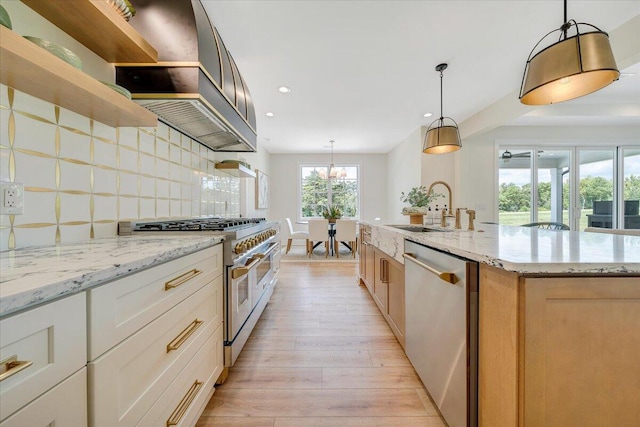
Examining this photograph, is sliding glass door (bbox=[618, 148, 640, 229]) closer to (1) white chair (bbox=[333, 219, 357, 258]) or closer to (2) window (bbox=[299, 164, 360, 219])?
(1) white chair (bbox=[333, 219, 357, 258])

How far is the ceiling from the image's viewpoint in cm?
191

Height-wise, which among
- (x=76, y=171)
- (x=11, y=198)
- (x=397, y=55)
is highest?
(x=397, y=55)

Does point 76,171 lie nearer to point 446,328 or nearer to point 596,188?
point 446,328

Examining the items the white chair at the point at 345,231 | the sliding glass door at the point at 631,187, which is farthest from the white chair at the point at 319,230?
the sliding glass door at the point at 631,187

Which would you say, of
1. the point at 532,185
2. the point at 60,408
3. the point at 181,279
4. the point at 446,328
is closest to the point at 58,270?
the point at 60,408

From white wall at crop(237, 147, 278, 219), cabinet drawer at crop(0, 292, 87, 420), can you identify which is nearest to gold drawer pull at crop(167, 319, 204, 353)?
cabinet drawer at crop(0, 292, 87, 420)

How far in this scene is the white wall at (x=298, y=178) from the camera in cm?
698

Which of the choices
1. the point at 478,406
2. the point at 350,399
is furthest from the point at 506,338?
the point at 350,399

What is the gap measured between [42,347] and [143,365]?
1.19ft

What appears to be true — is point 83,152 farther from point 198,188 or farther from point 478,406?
point 478,406

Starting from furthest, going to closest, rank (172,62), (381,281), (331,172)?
(331,172)
(381,281)
(172,62)

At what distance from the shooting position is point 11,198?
938 mm

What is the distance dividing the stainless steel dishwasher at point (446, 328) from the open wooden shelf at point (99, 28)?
1788 mm

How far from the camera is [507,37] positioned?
7.28 feet
